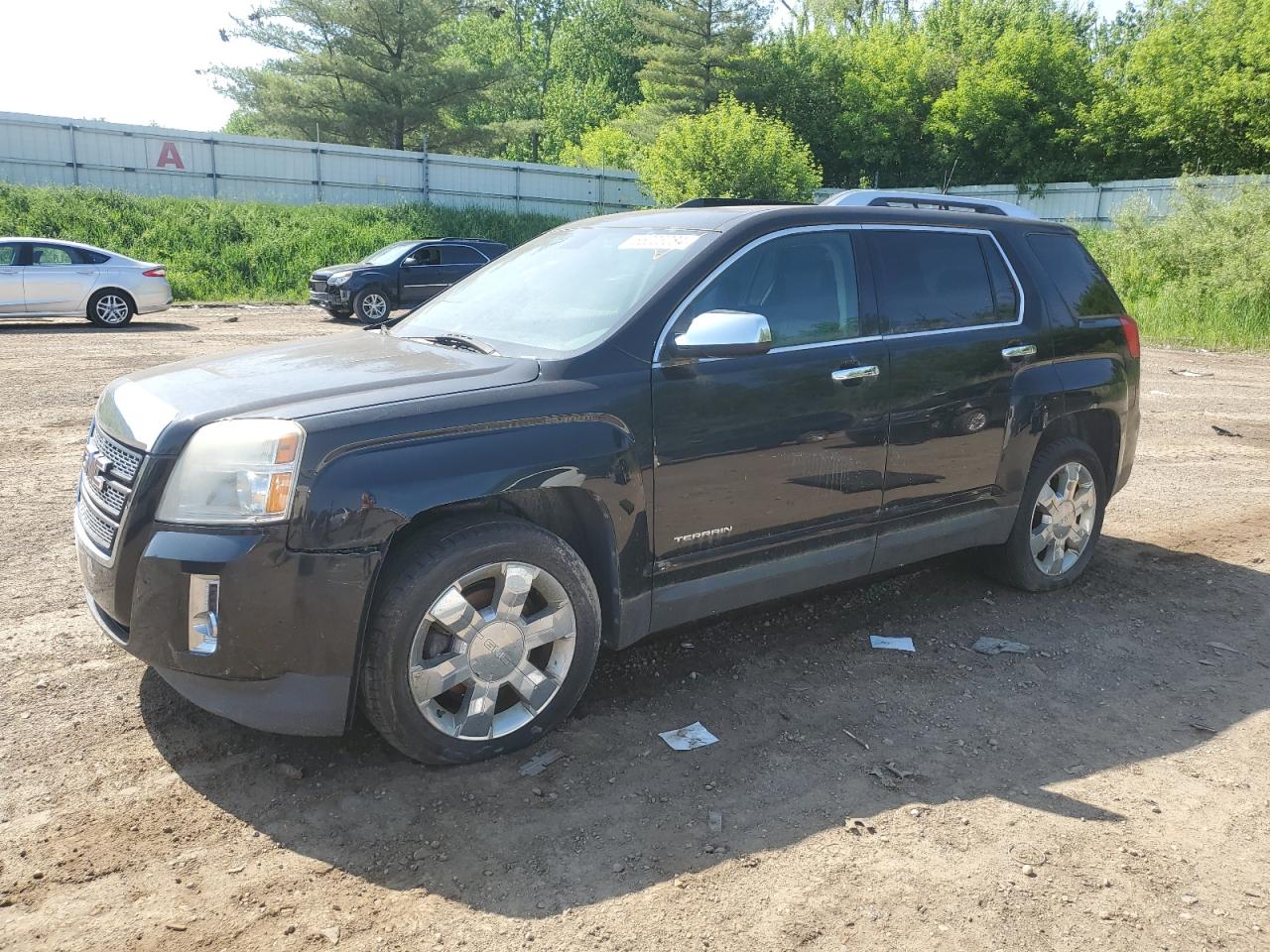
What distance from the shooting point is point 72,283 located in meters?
16.6

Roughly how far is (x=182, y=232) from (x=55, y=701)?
25.4 meters

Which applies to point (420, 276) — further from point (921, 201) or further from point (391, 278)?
point (921, 201)

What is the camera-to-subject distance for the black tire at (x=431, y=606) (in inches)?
126

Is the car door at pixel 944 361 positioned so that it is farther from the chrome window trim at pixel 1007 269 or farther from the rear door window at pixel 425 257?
the rear door window at pixel 425 257

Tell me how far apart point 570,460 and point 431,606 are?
682 mm

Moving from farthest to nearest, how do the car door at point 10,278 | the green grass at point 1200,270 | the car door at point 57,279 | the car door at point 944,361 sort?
1. the green grass at point 1200,270
2. the car door at point 57,279
3. the car door at point 10,278
4. the car door at point 944,361

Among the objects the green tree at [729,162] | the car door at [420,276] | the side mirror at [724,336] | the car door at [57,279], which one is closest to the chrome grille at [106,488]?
the side mirror at [724,336]

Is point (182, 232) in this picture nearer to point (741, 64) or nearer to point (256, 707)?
point (256, 707)

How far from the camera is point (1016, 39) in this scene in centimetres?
4312

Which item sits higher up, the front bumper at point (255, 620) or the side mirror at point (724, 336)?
the side mirror at point (724, 336)

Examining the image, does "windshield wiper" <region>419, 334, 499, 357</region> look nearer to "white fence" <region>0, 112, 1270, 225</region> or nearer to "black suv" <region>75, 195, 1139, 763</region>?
"black suv" <region>75, 195, 1139, 763</region>

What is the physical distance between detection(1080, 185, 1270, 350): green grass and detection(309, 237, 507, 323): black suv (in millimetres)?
13745

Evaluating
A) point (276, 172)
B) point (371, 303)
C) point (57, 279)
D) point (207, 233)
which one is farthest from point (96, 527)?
point (276, 172)

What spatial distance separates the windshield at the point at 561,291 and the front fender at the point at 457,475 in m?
0.44
